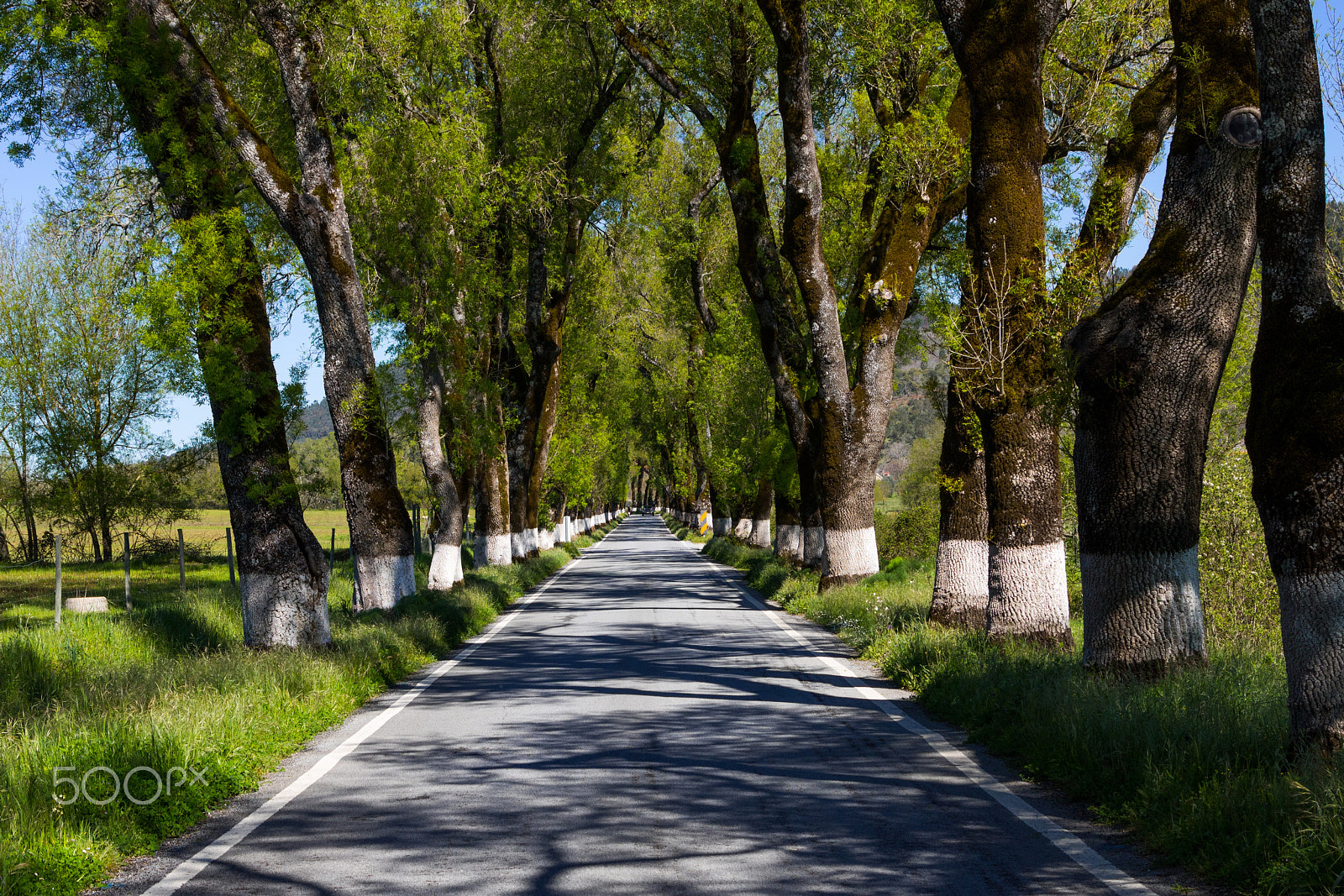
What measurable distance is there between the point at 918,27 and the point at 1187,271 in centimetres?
1063

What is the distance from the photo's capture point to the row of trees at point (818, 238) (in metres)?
7.74

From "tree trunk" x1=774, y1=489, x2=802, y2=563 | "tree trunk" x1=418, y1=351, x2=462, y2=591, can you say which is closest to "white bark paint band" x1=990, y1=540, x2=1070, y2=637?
"tree trunk" x1=418, y1=351, x2=462, y2=591

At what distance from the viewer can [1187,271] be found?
773 centimetres

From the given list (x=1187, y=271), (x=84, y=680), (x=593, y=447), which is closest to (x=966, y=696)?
(x=1187, y=271)

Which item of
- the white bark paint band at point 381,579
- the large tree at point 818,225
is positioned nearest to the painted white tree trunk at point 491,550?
the large tree at point 818,225

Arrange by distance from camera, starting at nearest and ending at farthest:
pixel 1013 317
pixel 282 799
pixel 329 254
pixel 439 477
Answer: pixel 282 799, pixel 1013 317, pixel 329 254, pixel 439 477

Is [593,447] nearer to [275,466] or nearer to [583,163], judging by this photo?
[583,163]

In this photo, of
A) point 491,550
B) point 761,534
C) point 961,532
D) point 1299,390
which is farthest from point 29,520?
point 1299,390

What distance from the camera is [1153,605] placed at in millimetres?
8000

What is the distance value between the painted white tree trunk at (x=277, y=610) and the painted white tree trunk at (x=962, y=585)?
24.3 feet

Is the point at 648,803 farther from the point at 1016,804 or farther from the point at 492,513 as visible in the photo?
the point at 492,513

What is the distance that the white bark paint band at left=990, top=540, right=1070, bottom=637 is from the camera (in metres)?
10.4

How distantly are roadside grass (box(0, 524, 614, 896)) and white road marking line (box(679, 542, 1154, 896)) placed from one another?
184 inches

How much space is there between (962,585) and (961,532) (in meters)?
0.73
